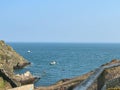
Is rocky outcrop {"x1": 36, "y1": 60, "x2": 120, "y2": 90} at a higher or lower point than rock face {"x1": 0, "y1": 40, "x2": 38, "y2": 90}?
higher

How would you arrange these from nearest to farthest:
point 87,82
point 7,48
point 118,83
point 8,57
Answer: point 87,82
point 118,83
point 8,57
point 7,48

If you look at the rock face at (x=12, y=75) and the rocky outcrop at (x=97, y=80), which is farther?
the rock face at (x=12, y=75)

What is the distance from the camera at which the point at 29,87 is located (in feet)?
71.9

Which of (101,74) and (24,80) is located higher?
(101,74)

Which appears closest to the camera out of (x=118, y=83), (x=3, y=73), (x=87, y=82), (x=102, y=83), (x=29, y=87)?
(x=87, y=82)

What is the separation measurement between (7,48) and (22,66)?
761 centimetres

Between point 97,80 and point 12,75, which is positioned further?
point 12,75

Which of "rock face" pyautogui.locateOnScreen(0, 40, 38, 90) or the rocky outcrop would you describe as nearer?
the rocky outcrop

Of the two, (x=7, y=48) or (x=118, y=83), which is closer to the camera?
(x=118, y=83)

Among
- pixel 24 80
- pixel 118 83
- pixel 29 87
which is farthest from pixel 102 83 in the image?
pixel 24 80

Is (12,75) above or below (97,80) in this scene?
below

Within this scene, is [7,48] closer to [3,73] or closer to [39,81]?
[39,81]

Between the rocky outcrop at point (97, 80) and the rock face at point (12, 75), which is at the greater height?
the rocky outcrop at point (97, 80)

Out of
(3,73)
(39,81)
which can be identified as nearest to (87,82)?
(3,73)
